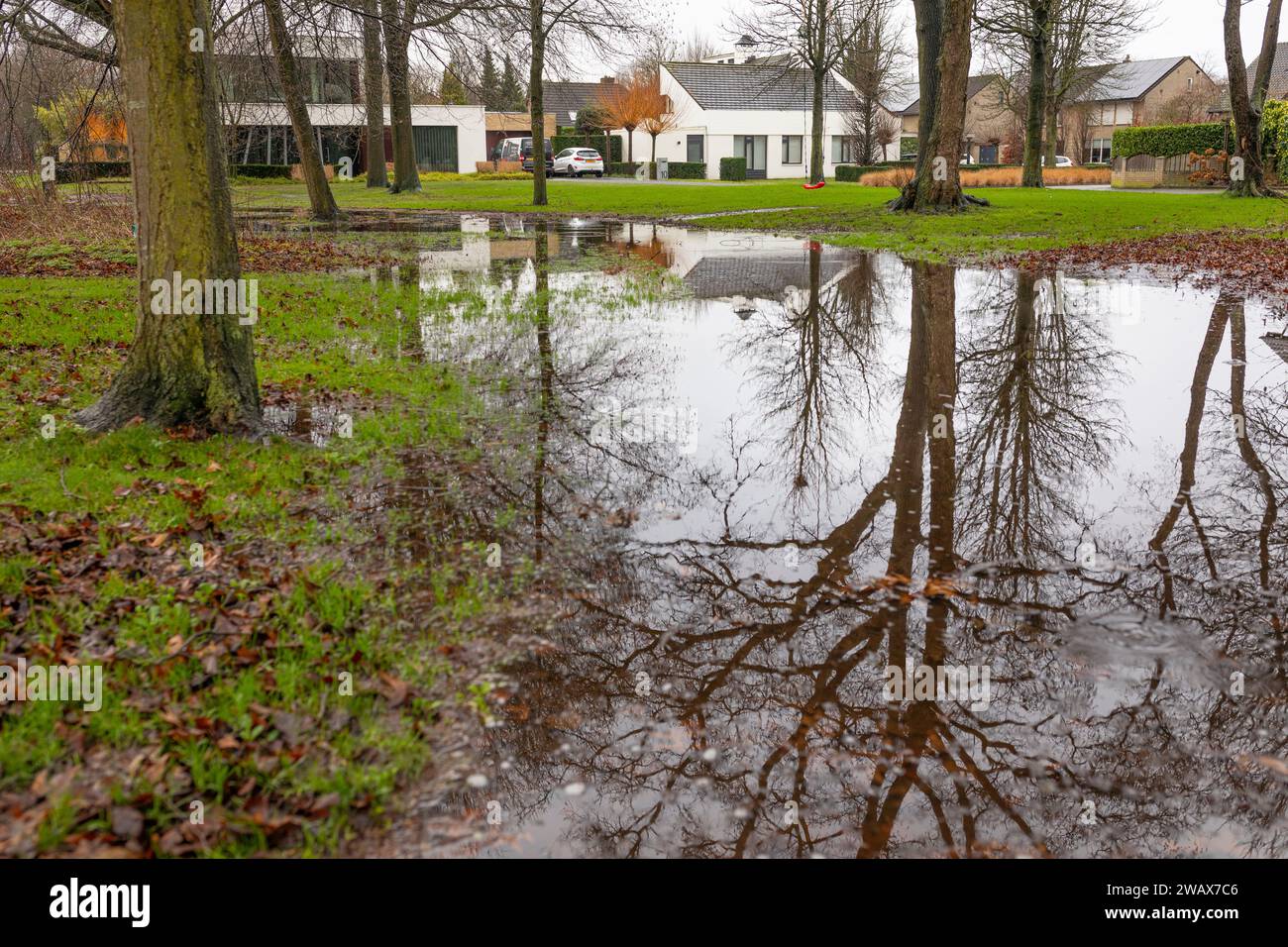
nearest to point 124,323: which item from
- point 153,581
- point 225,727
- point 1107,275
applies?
point 153,581

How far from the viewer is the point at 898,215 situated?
23.4m

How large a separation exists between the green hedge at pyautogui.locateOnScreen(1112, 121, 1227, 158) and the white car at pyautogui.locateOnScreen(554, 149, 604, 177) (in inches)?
983

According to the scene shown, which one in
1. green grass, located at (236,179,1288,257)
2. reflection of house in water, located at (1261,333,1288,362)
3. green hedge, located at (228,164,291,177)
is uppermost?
green hedge, located at (228,164,291,177)

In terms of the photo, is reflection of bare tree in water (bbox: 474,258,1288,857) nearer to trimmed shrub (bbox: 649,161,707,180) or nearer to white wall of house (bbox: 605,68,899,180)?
trimmed shrub (bbox: 649,161,707,180)

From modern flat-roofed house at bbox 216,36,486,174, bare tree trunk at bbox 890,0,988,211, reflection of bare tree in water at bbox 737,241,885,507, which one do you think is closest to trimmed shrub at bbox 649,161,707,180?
modern flat-roofed house at bbox 216,36,486,174

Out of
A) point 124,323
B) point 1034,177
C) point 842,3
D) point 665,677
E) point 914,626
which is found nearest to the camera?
point 665,677

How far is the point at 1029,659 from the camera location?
13.6ft

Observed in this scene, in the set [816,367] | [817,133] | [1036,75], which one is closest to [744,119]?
[817,133]

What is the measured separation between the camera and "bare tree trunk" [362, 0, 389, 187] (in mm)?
19516

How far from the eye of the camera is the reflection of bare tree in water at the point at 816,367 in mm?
7246

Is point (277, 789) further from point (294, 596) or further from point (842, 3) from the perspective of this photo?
point (842, 3)

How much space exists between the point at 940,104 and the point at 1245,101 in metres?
8.74

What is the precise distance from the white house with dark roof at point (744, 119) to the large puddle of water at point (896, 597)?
5111cm
